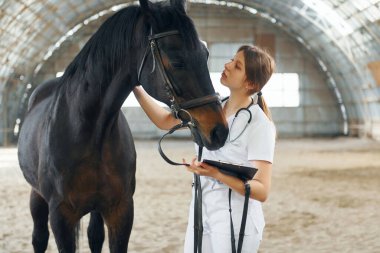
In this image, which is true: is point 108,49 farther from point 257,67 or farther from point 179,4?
point 257,67

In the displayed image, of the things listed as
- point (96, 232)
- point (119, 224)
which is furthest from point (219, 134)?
point (96, 232)

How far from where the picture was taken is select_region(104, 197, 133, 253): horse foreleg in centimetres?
312

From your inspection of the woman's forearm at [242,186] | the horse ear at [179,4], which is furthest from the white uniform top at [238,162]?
the horse ear at [179,4]

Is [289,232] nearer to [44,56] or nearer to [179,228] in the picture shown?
[179,228]

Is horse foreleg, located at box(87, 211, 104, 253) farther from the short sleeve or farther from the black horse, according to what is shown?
the short sleeve

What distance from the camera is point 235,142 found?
2.21 meters

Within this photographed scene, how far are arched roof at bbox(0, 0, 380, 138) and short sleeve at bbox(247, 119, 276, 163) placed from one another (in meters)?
15.7

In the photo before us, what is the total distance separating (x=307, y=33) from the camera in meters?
25.2

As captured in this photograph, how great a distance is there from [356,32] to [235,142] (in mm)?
19443

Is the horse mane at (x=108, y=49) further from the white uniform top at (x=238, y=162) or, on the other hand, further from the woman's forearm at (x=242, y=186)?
the woman's forearm at (x=242, y=186)

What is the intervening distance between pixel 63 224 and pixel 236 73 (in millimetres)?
1433

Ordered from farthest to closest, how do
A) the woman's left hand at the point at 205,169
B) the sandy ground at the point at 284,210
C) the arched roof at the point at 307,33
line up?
1. the arched roof at the point at 307,33
2. the sandy ground at the point at 284,210
3. the woman's left hand at the point at 205,169

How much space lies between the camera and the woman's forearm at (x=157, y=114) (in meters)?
2.76

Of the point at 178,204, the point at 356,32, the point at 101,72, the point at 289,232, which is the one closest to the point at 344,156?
the point at 356,32
